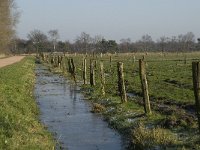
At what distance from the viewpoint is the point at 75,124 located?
2006 centimetres

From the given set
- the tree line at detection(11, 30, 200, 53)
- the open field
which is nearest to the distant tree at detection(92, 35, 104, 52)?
the tree line at detection(11, 30, 200, 53)

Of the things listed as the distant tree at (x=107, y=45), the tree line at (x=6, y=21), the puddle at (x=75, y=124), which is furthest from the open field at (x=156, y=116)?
the distant tree at (x=107, y=45)

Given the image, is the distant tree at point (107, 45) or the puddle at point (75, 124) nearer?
the puddle at point (75, 124)

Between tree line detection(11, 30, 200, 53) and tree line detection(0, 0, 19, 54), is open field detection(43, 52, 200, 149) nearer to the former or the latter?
tree line detection(0, 0, 19, 54)

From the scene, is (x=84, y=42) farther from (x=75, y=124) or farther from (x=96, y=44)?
(x=75, y=124)

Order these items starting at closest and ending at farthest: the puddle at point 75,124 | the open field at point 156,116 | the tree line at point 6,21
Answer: the open field at point 156,116, the puddle at point 75,124, the tree line at point 6,21

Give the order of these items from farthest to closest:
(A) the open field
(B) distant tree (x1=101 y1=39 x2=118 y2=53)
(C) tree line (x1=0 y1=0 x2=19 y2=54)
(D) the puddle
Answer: (B) distant tree (x1=101 y1=39 x2=118 y2=53) → (C) tree line (x1=0 y1=0 x2=19 y2=54) → (D) the puddle → (A) the open field

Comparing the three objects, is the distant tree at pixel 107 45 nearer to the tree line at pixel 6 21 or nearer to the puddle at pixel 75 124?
the tree line at pixel 6 21

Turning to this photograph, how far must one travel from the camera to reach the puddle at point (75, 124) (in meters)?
15.9

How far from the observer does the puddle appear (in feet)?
52.2

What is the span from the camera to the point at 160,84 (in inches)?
1394

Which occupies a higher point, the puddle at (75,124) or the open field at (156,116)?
the open field at (156,116)

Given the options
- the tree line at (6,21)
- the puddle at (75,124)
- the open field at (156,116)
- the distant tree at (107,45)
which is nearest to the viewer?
the open field at (156,116)

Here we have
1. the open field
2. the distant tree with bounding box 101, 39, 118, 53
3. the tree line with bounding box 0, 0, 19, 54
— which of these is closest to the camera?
the open field
